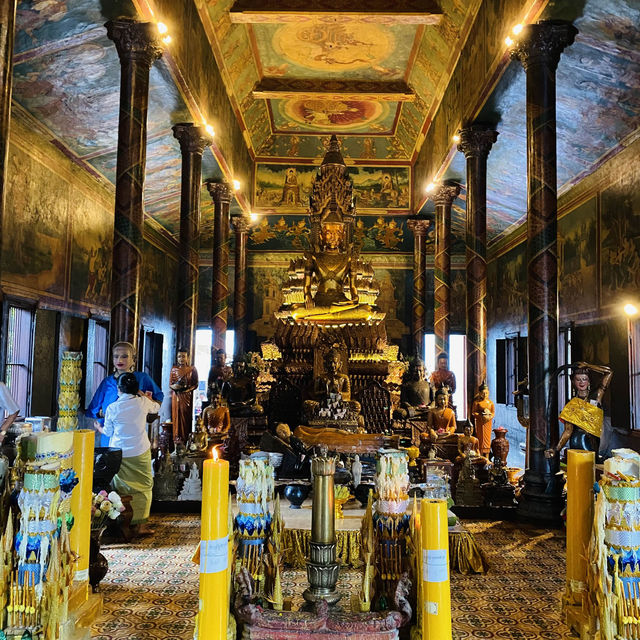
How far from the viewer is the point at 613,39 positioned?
24.8ft

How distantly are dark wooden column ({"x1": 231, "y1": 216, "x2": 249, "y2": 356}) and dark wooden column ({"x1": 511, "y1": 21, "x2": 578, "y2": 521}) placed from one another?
38.6 ft

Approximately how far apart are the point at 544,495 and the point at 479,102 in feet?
21.5

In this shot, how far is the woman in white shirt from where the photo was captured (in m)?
4.82

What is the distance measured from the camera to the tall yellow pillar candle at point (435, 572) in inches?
80.4

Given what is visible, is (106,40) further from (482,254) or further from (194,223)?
(482,254)

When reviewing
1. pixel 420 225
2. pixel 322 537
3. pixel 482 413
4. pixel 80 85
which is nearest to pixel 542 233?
pixel 482 413

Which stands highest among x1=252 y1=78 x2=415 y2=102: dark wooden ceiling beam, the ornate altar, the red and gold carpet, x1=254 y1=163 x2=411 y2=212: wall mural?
x1=252 y1=78 x2=415 y2=102: dark wooden ceiling beam

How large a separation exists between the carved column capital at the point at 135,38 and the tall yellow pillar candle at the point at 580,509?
685 centimetres

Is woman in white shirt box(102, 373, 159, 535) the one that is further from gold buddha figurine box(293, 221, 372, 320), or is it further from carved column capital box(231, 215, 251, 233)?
carved column capital box(231, 215, 251, 233)

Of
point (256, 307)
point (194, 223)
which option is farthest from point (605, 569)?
point (256, 307)

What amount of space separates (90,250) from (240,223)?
250 inches

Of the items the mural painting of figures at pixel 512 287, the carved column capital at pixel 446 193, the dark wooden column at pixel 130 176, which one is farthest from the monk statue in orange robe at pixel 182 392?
the mural painting of figures at pixel 512 287

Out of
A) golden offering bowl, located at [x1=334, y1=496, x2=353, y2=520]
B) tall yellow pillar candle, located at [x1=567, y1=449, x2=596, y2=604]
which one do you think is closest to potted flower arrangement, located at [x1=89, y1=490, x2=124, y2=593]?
golden offering bowl, located at [x1=334, y1=496, x2=353, y2=520]

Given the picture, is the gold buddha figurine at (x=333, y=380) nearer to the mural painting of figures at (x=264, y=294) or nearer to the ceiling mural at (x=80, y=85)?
the ceiling mural at (x=80, y=85)
